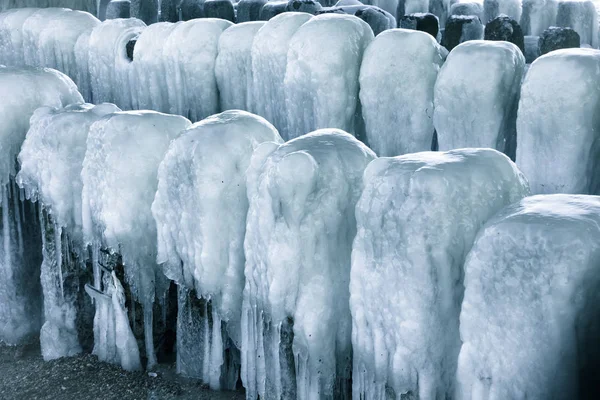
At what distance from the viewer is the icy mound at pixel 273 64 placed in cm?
431

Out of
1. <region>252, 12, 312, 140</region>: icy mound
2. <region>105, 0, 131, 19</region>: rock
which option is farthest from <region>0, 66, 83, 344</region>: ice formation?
<region>105, 0, 131, 19</region>: rock

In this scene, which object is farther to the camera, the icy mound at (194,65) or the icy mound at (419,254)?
the icy mound at (194,65)

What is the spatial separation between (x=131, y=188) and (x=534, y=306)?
2.00m

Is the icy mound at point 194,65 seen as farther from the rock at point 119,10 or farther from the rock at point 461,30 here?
the rock at point 119,10

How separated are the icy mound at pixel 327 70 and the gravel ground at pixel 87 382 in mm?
1607

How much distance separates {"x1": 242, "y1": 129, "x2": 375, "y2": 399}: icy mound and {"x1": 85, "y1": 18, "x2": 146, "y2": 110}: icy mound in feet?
10.1

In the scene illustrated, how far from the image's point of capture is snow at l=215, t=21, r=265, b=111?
15.4 feet

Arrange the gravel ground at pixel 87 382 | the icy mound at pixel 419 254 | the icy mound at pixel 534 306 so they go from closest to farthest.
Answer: the icy mound at pixel 534 306, the icy mound at pixel 419 254, the gravel ground at pixel 87 382

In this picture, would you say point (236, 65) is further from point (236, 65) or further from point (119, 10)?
point (119, 10)

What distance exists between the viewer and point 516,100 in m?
3.54

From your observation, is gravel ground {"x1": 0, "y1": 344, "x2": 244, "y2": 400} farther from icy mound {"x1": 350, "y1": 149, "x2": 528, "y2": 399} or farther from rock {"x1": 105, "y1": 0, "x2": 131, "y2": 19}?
rock {"x1": 105, "y1": 0, "x2": 131, "y2": 19}

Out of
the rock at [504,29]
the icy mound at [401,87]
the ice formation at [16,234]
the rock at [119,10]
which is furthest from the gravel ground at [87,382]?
the rock at [119,10]

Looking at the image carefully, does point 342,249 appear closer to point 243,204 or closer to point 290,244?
point 290,244

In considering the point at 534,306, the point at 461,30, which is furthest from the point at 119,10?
the point at 534,306
